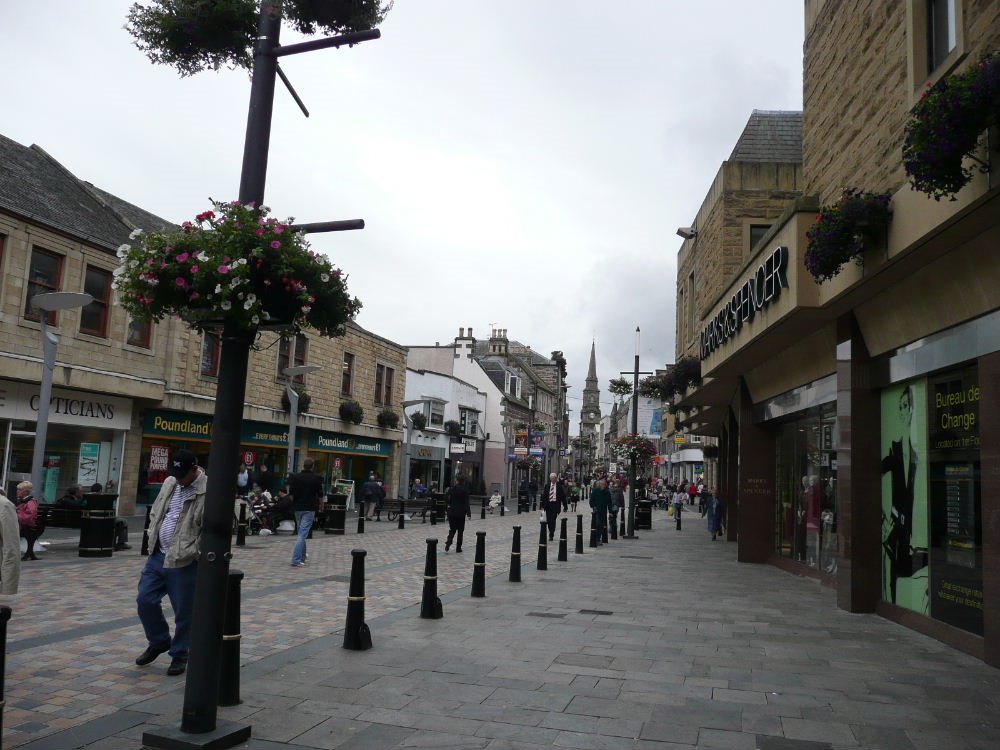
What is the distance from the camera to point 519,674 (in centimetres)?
661

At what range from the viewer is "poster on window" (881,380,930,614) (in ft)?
30.0

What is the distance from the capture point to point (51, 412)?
67.5 feet

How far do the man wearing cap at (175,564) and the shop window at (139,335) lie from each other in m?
18.5

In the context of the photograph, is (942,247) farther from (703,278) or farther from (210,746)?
(703,278)

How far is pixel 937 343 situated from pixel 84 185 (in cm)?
2397

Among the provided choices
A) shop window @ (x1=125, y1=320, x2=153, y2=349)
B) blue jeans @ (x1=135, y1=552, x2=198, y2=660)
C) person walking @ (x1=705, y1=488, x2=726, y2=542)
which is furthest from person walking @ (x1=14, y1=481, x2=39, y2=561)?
person walking @ (x1=705, y1=488, x2=726, y2=542)

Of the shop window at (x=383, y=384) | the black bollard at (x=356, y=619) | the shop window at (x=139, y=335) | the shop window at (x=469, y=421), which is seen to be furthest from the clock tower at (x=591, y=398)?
the black bollard at (x=356, y=619)

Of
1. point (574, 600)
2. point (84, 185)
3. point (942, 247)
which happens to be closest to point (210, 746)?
point (574, 600)

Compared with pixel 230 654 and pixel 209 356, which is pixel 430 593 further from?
pixel 209 356

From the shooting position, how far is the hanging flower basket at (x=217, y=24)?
519 cm

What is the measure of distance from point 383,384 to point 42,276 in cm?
2050

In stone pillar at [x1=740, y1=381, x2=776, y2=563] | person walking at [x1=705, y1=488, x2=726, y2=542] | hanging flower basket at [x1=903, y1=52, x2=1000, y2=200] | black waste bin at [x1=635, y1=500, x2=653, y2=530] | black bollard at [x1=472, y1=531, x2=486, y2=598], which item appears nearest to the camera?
hanging flower basket at [x1=903, y1=52, x2=1000, y2=200]

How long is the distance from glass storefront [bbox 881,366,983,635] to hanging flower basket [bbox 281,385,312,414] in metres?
24.3

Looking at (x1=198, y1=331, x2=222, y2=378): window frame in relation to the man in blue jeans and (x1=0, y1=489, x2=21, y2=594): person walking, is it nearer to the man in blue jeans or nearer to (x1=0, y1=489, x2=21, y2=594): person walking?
the man in blue jeans
